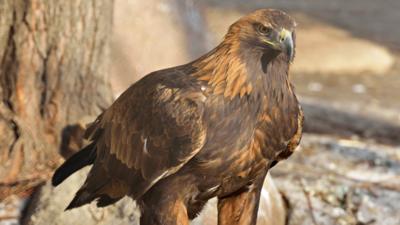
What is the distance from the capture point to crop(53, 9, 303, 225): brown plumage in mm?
4434

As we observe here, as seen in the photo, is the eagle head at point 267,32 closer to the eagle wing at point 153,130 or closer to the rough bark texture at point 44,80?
the eagle wing at point 153,130

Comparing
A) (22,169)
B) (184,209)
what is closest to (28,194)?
(22,169)

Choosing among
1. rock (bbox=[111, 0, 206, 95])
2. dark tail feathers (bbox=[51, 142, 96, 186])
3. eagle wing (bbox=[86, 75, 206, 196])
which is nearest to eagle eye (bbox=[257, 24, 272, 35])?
eagle wing (bbox=[86, 75, 206, 196])

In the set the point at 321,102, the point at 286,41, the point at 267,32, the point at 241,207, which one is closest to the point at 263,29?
the point at 267,32

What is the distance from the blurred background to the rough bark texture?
367 mm

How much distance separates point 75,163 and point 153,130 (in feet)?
2.84

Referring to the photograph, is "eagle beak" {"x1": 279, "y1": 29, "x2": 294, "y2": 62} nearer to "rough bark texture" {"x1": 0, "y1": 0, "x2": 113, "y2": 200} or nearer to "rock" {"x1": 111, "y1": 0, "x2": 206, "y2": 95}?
"rough bark texture" {"x1": 0, "y1": 0, "x2": 113, "y2": 200}

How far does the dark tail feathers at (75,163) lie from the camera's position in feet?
17.2

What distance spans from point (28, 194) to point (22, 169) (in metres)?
0.19

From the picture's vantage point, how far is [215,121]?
14.6 ft

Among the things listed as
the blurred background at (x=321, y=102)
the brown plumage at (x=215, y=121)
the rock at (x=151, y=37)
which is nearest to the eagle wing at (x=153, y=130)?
the brown plumage at (x=215, y=121)

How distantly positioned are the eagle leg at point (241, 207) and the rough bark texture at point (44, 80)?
1.68 m

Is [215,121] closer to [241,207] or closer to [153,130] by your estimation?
[153,130]

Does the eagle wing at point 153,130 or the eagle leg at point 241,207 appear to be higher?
the eagle wing at point 153,130
